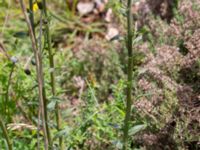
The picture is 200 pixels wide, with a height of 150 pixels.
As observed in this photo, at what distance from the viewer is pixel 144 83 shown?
2.67m

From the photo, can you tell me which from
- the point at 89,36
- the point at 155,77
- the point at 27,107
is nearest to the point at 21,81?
the point at 27,107

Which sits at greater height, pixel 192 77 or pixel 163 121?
pixel 192 77

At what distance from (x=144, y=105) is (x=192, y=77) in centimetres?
33

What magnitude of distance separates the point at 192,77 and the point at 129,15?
3.07ft

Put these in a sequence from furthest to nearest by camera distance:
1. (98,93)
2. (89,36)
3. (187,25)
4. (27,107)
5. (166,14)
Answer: (89,36) < (166,14) < (98,93) < (27,107) < (187,25)

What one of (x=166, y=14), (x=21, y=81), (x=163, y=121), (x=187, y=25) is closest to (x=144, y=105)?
(x=163, y=121)

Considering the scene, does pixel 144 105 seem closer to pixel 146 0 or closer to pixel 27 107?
pixel 27 107

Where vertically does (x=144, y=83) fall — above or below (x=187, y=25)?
below

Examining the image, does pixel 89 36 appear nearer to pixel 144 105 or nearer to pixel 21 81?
pixel 21 81

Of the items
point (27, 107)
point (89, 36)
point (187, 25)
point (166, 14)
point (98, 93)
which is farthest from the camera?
point (89, 36)

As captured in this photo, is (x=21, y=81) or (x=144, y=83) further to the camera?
(x=21, y=81)

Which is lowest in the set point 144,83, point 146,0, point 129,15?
point 144,83

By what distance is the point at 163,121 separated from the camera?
252 centimetres

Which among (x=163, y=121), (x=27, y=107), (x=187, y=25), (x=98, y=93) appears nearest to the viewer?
(x=163, y=121)
